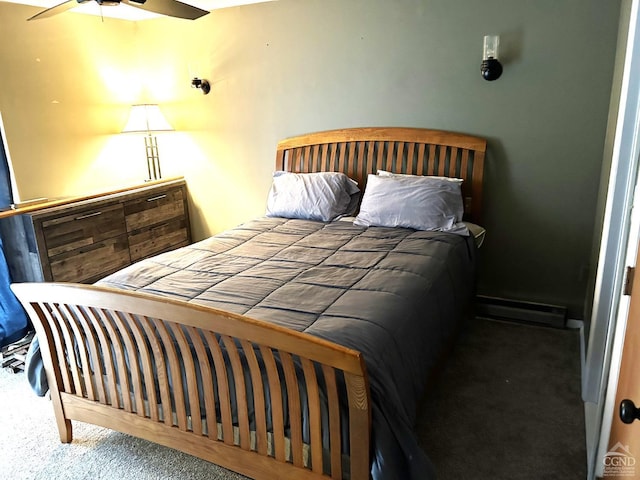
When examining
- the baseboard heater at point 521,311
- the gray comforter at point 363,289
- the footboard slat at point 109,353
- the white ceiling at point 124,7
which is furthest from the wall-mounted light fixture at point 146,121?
the baseboard heater at point 521,311

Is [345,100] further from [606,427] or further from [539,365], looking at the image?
[606,427]

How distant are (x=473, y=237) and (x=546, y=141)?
77cm

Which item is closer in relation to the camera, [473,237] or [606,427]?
[606,427]

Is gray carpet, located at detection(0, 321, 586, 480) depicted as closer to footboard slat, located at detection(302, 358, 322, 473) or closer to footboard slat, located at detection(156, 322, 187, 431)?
footboard slat, located at detection(156, 322, 187, 431)

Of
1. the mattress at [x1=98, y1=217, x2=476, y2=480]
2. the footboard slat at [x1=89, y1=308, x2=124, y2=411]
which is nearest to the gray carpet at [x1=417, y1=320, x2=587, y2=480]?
the mattress at [x1=98, y1=217, x2=476, y2=480]

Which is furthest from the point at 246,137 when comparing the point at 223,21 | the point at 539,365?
Result: the point at 539,365

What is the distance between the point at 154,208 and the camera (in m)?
4.11

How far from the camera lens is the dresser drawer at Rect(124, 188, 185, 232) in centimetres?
388

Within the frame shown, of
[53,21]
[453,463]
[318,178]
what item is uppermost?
[53,21]

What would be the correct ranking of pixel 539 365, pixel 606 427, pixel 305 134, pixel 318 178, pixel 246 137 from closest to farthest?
pixel 606 427 → pixel 539 365 → pixel 318 178 → pixel 305 134 → pixel 246 137

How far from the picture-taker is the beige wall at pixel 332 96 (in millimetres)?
3000

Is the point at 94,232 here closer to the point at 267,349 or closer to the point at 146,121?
the point at 146,121

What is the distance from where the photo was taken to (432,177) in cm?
Answer: 325

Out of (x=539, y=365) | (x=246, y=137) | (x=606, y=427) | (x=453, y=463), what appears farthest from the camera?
(x=246, y=137)
